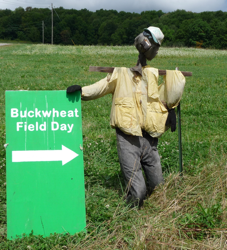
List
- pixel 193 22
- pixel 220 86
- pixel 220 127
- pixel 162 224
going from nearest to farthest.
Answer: pixel 162 224, pixel 220 127, pixel 220 86, pixel 193 22

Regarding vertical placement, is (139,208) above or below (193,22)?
below

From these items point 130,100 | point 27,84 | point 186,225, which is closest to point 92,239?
point 186,225

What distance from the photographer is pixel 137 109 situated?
3.56m

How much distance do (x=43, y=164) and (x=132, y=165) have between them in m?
1.09

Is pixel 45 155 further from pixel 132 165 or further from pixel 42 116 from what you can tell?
pixel 132 165

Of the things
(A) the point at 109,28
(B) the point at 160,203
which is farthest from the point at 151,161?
(A) the point at 109,28

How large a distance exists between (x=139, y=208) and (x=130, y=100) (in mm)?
1348

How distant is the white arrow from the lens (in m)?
2.96

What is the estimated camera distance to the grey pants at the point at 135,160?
3555 millimetres

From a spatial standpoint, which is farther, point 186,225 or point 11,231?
point 186,225

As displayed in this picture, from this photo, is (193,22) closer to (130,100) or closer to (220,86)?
(220,86)

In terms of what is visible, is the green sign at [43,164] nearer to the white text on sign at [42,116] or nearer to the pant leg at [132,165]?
the white text on sign at [42,116]

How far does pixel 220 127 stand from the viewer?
7.26 meters

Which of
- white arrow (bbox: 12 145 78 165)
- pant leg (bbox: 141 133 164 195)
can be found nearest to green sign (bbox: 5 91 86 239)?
white arrow (bbox: 12 145 78 165)
